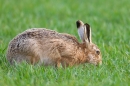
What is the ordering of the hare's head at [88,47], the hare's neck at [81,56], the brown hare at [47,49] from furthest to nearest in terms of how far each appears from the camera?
the hare's head at [88,47]
the hare's neck at [81,56]
the brown hare at [47,49]

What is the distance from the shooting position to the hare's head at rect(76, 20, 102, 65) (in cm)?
821

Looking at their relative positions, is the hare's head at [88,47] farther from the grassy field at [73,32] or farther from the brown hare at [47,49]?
the grassy field at [73,32]

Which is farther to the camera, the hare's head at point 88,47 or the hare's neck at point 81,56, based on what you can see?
the hare's head at point 88,47

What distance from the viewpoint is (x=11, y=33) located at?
1090 cm

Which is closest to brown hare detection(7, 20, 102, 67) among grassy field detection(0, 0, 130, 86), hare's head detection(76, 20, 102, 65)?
hare's head detection(76, 20, 102, 65)

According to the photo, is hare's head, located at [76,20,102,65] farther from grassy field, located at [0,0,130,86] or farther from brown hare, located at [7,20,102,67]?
grassy field, located at [0,0,130,86]

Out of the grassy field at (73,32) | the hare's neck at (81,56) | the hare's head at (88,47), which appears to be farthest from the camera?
the hare's head at (88,47)

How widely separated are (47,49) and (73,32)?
11.9 ft

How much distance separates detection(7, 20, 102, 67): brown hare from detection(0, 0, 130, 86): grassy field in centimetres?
21

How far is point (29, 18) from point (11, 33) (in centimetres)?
164

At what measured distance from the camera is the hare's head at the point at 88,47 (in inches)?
323

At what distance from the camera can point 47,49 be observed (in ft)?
25.2

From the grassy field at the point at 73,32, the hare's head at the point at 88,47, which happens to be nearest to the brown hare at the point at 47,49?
the hare's head at the point at 88,47

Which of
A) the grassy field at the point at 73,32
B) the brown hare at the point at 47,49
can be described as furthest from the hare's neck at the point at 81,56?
the grassy field at the point at 73,32
